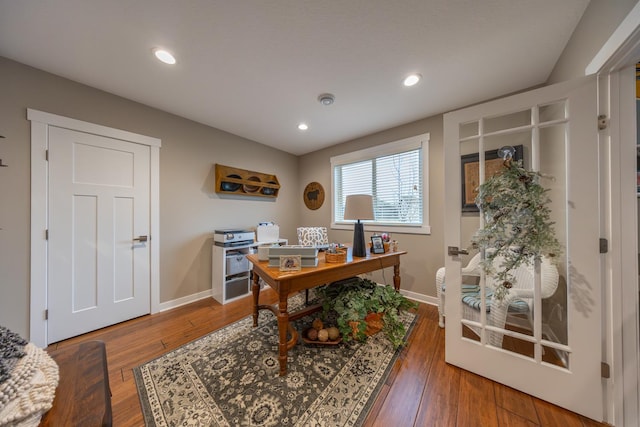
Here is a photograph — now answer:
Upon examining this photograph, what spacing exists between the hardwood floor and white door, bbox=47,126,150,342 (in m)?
0.25

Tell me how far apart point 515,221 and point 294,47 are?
1.97 meters

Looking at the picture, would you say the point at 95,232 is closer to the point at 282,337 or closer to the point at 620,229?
the point at 282,337

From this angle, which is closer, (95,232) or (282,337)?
(282,337)

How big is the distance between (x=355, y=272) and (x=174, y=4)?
2.30m

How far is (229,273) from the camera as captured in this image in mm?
2857

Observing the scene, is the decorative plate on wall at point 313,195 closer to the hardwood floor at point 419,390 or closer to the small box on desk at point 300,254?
the small box on desk at point 300,254

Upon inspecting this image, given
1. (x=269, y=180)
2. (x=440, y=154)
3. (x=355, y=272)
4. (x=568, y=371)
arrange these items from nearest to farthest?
(x=568, y=371)
(x=355, y=272)
(x=440, y=154)
(x=269, y=180)

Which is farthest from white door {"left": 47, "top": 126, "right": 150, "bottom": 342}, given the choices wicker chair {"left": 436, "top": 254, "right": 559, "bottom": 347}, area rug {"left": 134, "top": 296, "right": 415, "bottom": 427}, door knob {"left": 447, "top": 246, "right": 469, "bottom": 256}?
wicker chair {"left": 436, "top": 254, "right": 559, "bottom": 347}

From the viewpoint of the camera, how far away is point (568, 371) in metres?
1.26

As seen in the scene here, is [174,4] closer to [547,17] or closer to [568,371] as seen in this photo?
[547,17]

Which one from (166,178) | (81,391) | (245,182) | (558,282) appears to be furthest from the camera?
(245,182)

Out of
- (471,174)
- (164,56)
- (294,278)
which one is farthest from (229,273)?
(471,174)

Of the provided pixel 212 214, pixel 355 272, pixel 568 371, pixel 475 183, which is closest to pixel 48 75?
pixel 212 214

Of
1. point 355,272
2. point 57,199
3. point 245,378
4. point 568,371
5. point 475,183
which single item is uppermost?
point 475,183
